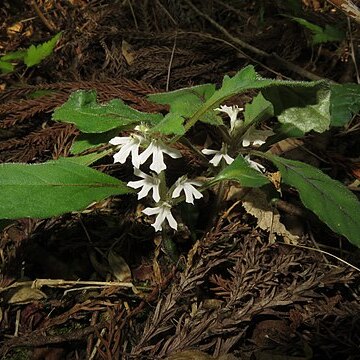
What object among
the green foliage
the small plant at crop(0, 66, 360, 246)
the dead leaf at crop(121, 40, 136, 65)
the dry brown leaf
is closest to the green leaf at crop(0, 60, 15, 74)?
the dead leaf at crop(121, 40, 136, 65)

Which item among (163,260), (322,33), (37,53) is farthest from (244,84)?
(37,53)

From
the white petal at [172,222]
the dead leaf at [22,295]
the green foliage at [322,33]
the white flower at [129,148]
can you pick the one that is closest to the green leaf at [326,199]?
the white petal at [172,222]

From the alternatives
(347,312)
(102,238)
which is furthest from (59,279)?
(347,312)

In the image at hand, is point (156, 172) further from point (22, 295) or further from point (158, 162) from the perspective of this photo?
point (22, 295)

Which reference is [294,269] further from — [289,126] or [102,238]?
[102,238]

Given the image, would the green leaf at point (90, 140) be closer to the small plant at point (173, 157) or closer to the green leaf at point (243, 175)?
the small plant at point (173, 157)

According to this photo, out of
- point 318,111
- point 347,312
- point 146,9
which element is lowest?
point 347,312
